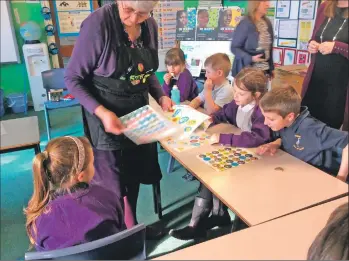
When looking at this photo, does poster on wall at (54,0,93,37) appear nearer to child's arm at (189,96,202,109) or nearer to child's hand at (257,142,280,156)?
child's arm at (189,96,202,109)

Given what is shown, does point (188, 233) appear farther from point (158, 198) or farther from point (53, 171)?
point (53, 171)

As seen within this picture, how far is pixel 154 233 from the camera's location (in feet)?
4.64

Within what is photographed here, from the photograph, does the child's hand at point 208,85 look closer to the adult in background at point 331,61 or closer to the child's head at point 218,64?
the child's head at point 218,64

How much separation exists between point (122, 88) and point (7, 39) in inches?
104

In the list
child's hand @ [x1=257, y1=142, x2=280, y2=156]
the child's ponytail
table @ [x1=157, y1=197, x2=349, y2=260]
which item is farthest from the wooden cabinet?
the child's ponytail

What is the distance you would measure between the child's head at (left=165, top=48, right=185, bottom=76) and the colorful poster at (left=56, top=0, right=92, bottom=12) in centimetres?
209

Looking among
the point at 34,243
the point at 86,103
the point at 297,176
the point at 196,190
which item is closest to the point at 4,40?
the point at 196,190

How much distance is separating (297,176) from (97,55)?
644mm

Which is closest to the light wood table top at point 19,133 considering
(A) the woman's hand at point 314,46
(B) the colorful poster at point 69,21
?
(A) the woman's hand at point 314,46

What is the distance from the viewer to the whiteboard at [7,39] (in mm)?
→ 2986

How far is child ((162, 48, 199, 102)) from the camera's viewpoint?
1355 mm

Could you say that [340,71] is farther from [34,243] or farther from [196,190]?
[196,190]

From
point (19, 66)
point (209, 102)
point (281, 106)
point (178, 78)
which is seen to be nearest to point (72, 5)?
point (19, 66)

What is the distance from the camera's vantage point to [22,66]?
3.24 meters
